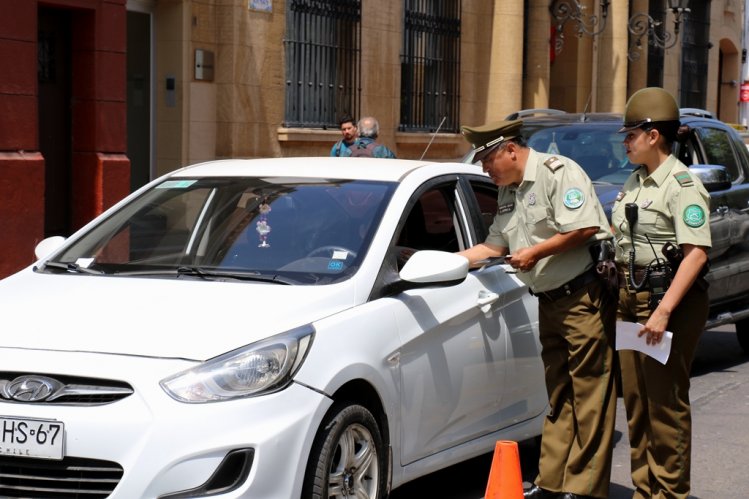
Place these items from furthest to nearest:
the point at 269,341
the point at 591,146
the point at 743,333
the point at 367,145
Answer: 1. the point at 367,145
2. the point at 743,333
3. the point at 591,146
4. the point at 269,341

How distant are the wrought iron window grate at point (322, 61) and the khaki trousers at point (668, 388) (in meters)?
12.3

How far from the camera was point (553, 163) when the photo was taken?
600cm

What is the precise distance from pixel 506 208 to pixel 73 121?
8967 mm

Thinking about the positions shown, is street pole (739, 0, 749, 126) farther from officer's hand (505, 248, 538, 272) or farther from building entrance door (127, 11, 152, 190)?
officer's hand (505, 248, 538, 272)

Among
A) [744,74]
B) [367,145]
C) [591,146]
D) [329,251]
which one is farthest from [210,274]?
[744,74]

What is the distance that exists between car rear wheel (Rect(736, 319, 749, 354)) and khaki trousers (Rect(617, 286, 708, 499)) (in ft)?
19.7

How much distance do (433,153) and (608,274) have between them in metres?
15.5

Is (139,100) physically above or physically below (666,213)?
above

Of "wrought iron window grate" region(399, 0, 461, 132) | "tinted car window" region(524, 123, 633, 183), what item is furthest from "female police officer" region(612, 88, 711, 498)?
"wrought iron window grate" region(399, 0, 461, 132)

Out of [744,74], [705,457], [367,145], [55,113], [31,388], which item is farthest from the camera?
[744,74]

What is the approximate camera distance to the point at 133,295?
18.0 feet

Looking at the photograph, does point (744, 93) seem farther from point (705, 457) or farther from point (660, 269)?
point (660, 269)

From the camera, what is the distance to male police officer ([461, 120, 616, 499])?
5.93m

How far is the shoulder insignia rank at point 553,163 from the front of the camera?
5977 mm
